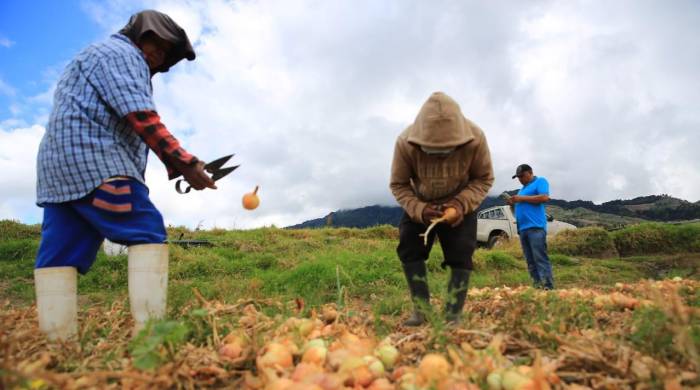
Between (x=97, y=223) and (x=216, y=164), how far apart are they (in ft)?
2.56

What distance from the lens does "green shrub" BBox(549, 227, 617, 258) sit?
1258cm

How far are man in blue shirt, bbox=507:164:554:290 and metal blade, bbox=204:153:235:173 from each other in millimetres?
4430

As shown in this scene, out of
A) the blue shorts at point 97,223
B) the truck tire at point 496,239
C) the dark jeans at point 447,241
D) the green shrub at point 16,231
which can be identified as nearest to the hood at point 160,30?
the blue shorts at point 97,223

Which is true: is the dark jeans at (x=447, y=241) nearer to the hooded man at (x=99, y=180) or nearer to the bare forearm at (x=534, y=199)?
the hooded man at (x=99, y=180)

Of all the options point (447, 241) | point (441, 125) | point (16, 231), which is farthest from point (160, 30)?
point (16, 231)

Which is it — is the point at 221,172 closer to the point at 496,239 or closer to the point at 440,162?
the point at 440,162

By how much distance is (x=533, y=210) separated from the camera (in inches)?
233

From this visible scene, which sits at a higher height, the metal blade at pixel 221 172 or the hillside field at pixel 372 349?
the metal blade at pixel 221 172

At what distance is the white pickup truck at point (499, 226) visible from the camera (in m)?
14.6

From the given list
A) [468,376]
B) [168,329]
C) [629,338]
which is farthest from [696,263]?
[168,329]

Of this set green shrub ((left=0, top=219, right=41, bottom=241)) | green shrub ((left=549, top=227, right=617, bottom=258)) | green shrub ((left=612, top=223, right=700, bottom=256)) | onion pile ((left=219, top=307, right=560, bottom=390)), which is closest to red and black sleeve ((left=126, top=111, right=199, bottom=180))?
onion pile ((left=219, top=307, right=560, bottom=390))

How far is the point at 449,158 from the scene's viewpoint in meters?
2.86

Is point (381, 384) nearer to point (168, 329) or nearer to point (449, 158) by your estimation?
point (168, 329)

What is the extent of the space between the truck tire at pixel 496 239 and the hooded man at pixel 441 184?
11697mm
